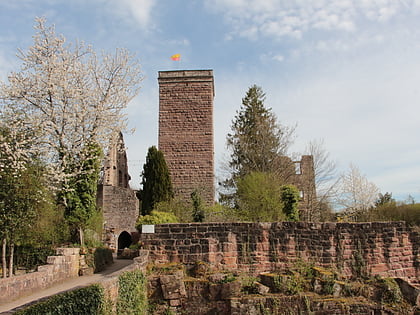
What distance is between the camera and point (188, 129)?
18.2 m

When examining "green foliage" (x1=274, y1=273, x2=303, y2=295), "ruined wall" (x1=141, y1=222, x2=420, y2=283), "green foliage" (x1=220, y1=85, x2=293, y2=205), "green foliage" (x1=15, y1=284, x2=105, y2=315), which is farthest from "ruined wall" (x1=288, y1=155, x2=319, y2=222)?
"green foliage" (x1=15, y1=284, x2=105, y2=315)

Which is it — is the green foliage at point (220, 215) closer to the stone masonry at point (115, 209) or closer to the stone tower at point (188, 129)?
the stone tower at point (188, 129)

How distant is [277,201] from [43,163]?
341 inches

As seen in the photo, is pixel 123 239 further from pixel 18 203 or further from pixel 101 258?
pixel 18 203

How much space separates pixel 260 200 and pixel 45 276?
8425 millimetres

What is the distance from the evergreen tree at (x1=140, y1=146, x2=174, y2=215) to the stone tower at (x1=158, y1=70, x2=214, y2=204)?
1.16 meters

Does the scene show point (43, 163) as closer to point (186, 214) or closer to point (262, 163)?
point (186, 214)

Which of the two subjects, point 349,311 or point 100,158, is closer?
point 349,311

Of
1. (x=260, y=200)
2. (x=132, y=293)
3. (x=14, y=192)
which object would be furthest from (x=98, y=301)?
(x=260, y=200)

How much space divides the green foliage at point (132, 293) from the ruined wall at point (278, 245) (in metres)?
1.30

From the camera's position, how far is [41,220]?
11.3m

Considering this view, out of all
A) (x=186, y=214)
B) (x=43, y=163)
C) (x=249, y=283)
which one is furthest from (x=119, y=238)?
(x=249, y=283)

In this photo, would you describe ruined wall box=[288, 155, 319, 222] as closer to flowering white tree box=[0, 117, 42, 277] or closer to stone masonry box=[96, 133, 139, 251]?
stone masonry box=[96, 133, 139, 251]

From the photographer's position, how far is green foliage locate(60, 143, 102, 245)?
40.9 ft
